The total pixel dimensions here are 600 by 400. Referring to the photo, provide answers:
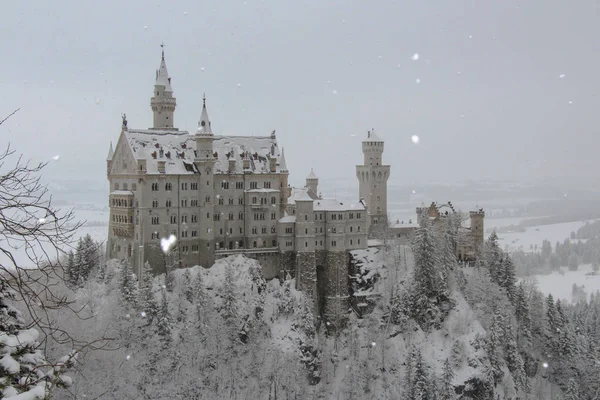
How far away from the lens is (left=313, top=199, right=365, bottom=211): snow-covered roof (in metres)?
86.3

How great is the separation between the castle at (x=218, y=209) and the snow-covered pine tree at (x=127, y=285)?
376 centimetres

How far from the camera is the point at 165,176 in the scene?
78.0 metres

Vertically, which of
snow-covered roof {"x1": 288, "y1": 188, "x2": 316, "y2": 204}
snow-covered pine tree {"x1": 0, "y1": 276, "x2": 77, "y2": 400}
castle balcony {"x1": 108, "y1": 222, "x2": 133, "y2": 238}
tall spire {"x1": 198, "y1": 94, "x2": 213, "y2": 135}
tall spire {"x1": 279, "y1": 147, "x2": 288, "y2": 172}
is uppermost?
tall spire {"x1": 198, "y1": 94, "x2": 213, "y2": 135}

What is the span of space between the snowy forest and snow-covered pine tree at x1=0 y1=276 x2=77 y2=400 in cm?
4597

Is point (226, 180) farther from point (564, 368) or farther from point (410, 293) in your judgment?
point (564, 368)

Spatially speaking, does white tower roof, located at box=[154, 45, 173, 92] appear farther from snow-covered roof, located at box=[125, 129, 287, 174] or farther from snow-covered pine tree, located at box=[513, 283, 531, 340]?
snow-covered pine tree, located at box=[513, 283, 531, 340]

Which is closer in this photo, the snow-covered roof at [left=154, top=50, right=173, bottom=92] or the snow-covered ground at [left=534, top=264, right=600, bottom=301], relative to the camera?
the snow-covered roof at [left=154, top=50, right=173, bottom=92]

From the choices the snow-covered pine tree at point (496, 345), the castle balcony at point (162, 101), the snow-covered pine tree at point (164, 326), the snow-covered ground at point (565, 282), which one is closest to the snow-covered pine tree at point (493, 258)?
the snow-covered pine tree at point (496, 345)

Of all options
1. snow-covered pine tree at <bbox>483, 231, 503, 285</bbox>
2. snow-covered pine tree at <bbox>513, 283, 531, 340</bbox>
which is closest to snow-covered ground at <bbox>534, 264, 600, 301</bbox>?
snow-covered pine tree at <bbox>483, 231, 503, 285</bbox>

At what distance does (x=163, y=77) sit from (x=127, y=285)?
32.0 metres

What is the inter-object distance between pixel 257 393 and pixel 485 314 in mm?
32980

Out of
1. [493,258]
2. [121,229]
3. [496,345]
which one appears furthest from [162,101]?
[496,345]

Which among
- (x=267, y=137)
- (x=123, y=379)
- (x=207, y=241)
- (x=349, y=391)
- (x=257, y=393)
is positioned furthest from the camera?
(x=267, y=137)

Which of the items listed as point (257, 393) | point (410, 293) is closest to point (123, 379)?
point (257, 393)
